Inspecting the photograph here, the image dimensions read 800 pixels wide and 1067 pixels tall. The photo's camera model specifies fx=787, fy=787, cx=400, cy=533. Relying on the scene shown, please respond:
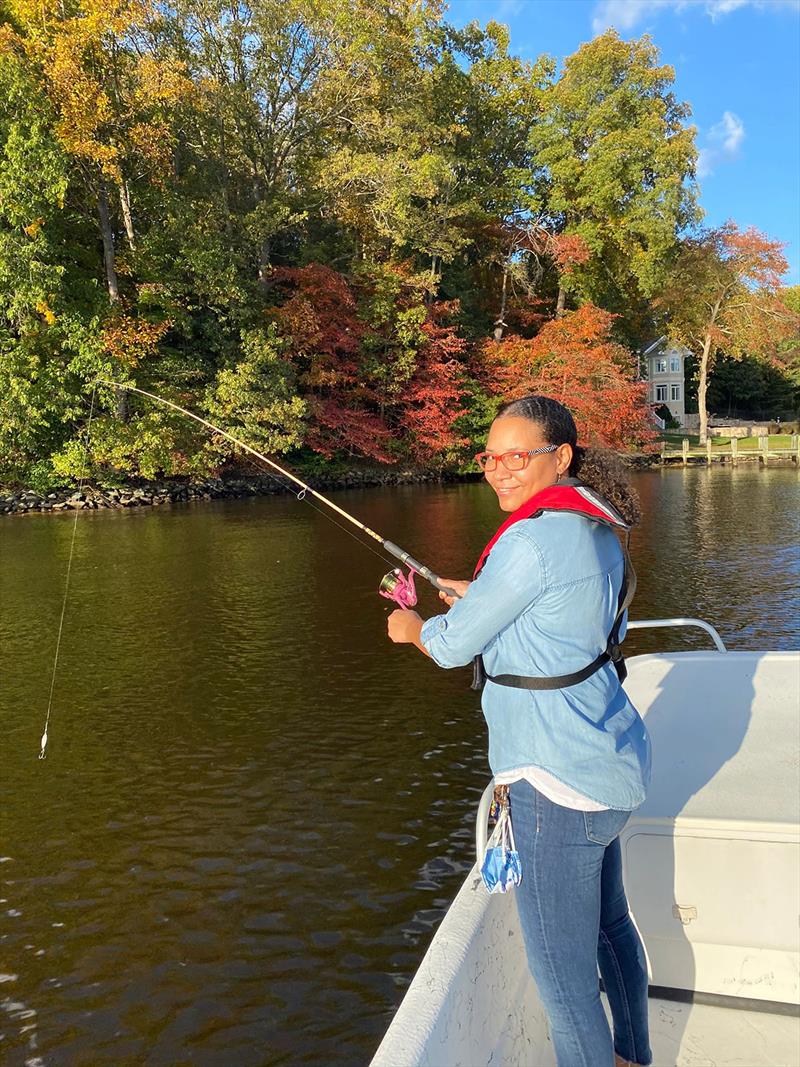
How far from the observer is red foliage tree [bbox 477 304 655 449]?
35.4 meters

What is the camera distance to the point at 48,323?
24703 mm

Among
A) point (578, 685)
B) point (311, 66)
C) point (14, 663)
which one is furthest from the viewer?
point (311, 66)

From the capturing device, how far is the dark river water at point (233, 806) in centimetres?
364

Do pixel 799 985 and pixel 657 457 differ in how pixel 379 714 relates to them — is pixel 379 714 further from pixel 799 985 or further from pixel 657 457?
pixel 657 457

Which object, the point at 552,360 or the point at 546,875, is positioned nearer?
the point at 546,875

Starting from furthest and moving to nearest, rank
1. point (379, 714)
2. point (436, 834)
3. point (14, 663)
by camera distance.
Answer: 1. point (14, 663)
2. point (379, 714)
3. point (436, 834)

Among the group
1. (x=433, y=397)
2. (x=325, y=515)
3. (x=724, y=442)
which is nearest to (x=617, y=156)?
(x=433, y=397)

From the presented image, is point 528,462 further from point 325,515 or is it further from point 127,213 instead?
point 127,213

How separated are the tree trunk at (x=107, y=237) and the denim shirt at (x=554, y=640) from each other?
27.6m

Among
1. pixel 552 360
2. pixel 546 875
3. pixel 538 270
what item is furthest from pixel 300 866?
pixel 538 270

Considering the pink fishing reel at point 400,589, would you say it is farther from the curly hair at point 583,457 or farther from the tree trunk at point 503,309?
the tree trunk at point 503,309

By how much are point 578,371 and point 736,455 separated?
1078cm

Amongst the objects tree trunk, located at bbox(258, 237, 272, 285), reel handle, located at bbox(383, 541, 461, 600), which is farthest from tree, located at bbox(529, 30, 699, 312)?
reel handle, located at bbox(383, 541, 461, 600)

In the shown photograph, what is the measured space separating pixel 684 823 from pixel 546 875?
1.07 meters
